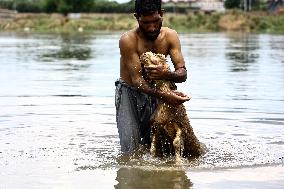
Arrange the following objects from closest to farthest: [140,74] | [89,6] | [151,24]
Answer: [151,24]
[140,74]
[89,6]

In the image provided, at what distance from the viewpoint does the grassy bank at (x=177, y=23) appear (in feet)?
248

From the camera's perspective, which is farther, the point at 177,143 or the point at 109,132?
the point at 109,132

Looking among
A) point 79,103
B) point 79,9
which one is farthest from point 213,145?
point 79,9

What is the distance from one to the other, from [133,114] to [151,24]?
117cm

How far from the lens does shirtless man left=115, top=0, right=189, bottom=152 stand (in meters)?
7.59

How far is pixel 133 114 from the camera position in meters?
8.29

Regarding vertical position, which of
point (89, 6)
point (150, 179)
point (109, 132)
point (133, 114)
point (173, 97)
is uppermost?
point (173, 97)

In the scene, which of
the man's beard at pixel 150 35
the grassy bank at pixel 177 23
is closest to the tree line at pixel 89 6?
the grassy bank at pixel 177 23

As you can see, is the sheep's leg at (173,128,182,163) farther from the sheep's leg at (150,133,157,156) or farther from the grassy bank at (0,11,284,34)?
the grassy bank at (0,11,284,34)

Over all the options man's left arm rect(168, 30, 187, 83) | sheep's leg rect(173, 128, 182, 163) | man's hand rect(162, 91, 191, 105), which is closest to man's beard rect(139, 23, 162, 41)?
man's left arm rect(168, 30, 187, 83)

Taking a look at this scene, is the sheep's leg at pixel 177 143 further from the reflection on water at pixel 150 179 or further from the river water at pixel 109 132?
the reflection on water at pixel 150 179

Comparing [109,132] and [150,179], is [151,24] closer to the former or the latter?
[150,179]

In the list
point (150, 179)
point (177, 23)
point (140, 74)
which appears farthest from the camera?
point (177, 23)

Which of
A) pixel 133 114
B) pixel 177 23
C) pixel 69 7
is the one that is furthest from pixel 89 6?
pixel 133 114
